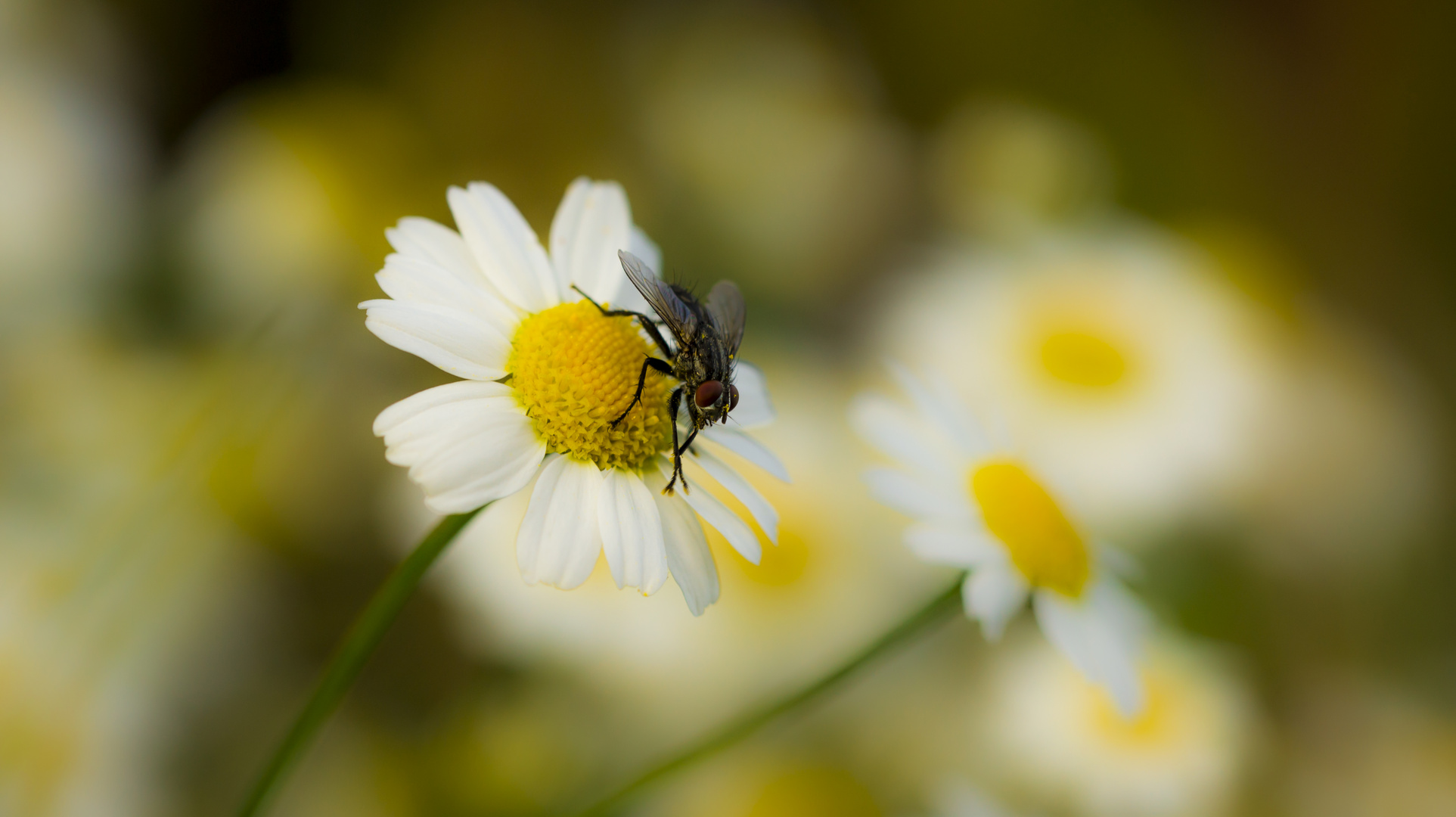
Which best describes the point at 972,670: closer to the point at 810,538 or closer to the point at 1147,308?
the point at 810,538

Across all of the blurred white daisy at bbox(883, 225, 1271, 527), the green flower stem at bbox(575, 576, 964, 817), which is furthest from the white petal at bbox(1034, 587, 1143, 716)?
the blurred white daisy at bbox(883, 225, 1271, 527)

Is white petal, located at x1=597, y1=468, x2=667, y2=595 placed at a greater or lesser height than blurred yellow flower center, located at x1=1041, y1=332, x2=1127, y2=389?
lesser

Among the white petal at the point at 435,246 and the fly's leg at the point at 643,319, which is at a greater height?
the fly's leg at the point at 643,319

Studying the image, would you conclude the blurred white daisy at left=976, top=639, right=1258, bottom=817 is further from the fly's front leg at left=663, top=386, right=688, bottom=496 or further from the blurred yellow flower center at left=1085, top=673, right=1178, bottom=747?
the fly's front leg at left=663, top=386, right=688, bottom=496

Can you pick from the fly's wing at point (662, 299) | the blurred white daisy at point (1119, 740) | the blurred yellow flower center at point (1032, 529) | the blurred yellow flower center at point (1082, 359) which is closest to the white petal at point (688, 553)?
the fly's wing at point (662, 299)

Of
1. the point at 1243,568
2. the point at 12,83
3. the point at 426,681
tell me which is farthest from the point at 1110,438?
the point at 12,83

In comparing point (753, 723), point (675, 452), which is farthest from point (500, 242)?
point (753, 723)

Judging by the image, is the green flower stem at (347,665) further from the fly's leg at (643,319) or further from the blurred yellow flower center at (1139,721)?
the blurred yellow flower center at (1139,721)
